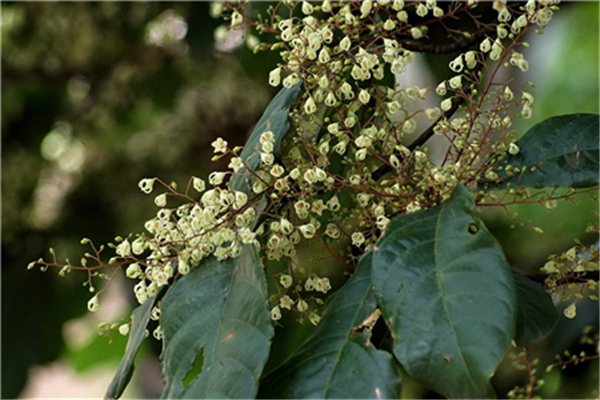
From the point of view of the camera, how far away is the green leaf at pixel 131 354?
2.15 ft

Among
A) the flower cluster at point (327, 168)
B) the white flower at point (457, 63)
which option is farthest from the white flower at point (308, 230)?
the white flower at point (457, 63)

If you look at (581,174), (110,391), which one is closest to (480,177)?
(581,174)

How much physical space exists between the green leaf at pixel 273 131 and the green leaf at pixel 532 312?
27 centimetres

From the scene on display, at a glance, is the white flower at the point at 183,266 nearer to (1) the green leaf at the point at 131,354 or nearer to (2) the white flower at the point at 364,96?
(1) the green leaf at the point at 131,354

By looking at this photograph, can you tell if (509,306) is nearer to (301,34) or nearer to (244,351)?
(244,351)

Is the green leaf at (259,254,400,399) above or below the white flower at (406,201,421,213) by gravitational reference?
below

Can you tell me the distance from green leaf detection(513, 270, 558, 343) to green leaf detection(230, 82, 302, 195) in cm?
27

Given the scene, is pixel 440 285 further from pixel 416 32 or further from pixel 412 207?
pixel 416 32

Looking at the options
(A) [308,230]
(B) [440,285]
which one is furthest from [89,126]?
(B) [440,285]

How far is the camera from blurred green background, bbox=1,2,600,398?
225 centimetres

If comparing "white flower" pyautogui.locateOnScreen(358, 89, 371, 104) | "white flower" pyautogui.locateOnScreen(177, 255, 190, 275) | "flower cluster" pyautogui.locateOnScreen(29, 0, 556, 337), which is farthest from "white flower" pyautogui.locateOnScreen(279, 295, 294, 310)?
"white flower" pyautogui.locateOnScreen(358, 89, 371, 104)

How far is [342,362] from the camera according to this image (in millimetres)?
563

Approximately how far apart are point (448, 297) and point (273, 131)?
25cm

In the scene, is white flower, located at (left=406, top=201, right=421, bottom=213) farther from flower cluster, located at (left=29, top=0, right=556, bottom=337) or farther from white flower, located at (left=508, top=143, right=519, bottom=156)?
white flower, located at (left=508, top=143, right=519, bottom=156)
